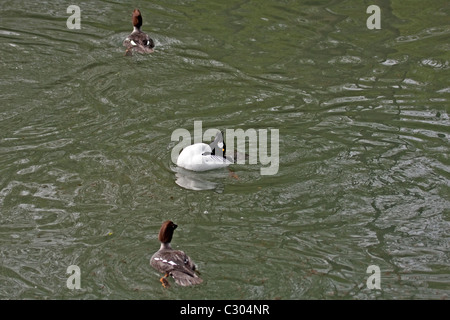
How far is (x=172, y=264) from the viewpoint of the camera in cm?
686

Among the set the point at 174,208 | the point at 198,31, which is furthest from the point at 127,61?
the point at 174,208

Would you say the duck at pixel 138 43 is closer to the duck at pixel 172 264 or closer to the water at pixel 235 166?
the water at pixel 235 166

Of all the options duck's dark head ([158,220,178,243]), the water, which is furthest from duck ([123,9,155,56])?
duck's dark head ([158,220,178,243])

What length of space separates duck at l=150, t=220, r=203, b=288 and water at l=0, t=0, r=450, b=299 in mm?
101

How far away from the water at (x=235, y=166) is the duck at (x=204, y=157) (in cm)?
13

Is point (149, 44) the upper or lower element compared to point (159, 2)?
lower

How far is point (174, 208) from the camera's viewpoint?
Answer: 8273 mm

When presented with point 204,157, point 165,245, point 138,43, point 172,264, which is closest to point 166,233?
point 165,245

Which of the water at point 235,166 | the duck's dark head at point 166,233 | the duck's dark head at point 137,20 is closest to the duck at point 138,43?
the duck's dark head at point 137,20

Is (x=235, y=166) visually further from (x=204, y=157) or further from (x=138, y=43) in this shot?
(x=138, y=43)

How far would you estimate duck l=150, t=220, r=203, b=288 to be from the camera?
6824 millimetres

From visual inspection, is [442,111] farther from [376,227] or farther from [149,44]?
[149,44]

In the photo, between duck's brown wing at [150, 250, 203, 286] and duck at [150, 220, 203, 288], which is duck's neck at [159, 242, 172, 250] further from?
duck's brown wing at [150, 250, 203, 286]

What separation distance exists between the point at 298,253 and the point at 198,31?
6319mm
